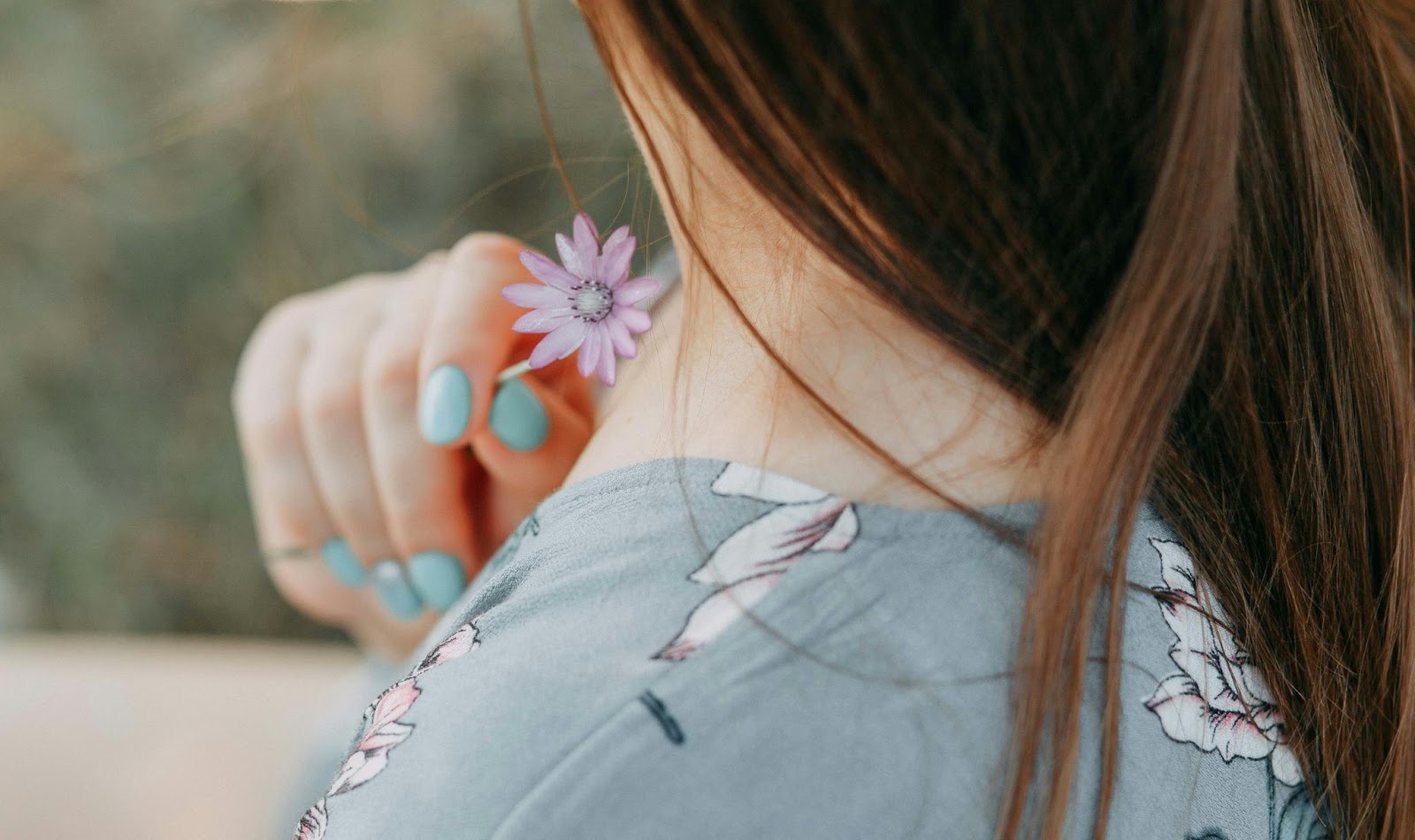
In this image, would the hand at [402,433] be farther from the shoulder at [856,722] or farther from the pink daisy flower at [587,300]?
the shoulder at [856,722]

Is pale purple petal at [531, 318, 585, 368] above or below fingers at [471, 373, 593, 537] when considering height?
below

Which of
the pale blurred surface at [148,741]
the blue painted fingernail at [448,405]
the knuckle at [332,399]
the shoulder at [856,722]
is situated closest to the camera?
the shoulder at [856,722]

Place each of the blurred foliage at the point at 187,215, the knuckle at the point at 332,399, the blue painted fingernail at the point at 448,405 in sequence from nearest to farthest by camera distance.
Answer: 1. the blue painted fingernail at the point at 448,405
2. the knuckle at the point at 332,399
3. the blurred foliage at the point at 187,215

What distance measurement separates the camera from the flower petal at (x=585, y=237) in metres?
0.50

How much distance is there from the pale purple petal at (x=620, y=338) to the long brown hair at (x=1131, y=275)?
62mm

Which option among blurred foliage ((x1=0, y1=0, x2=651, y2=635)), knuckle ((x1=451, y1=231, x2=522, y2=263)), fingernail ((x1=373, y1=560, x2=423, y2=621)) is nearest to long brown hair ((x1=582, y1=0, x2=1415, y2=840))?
knuckle ((x1=451, y1=231, x2=522, y2=263))

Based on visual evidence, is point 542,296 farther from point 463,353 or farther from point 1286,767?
point 1286,767

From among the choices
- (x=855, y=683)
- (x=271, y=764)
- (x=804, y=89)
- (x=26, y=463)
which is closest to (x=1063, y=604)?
(x=855, y=683)

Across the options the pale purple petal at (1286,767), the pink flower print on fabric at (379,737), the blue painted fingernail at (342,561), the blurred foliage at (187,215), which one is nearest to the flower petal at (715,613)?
the pink flower print on fabric at (379,737)

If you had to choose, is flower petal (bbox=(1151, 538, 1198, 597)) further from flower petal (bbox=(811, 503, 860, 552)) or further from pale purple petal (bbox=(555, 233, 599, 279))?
pale purple petal (bbox=(555, 233, 599, 279))

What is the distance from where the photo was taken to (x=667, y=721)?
1.23 ft

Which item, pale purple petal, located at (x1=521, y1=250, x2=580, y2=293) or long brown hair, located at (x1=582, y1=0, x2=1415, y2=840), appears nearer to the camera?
long brown hair, located at (x1=582, y1=0, x2=1415, y2=840)

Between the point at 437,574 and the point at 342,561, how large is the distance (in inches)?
4.6

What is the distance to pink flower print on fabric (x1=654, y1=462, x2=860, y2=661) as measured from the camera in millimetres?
398
